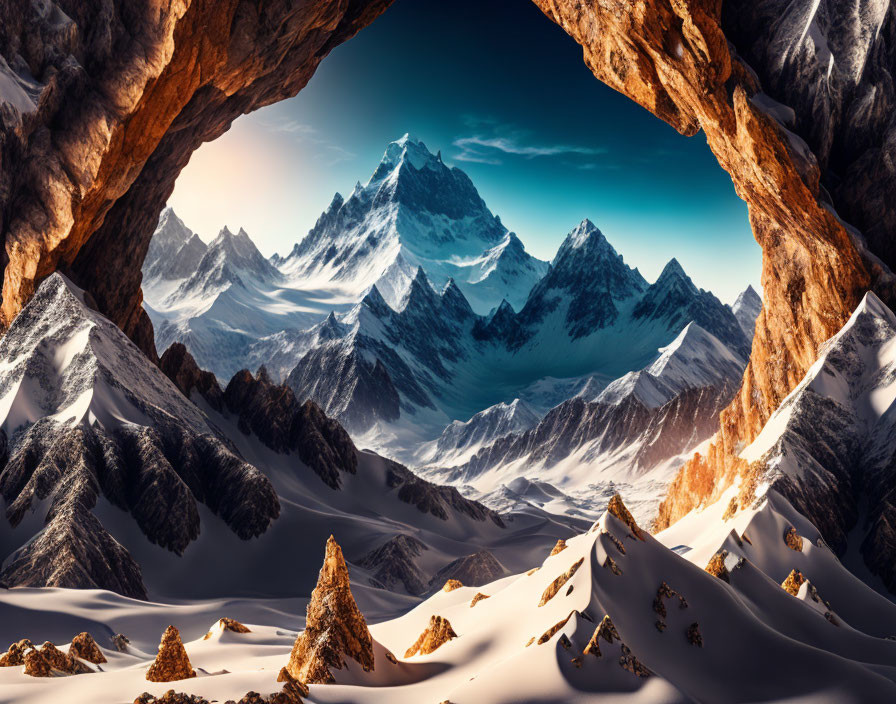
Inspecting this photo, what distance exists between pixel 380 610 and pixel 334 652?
41.4 metres

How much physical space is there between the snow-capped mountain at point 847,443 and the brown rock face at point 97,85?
148ft

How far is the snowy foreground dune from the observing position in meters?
23.5

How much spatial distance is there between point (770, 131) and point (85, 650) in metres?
42.3

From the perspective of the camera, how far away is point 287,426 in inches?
4018

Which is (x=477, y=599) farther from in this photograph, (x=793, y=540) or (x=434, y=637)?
(x=793, y=540)

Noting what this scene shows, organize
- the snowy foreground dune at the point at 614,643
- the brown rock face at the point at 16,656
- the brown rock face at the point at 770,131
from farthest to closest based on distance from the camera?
the brown rock face at the point at 770,131
the brown rock face at the point at 16,656
the snowy foreground dune at the point at 614,643

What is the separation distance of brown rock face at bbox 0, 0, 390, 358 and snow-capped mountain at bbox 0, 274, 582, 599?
6.18 meters

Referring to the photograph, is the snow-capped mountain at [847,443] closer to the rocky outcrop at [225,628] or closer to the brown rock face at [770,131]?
the brown rock face at [770,131]

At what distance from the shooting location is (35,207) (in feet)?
206

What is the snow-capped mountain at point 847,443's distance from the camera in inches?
1651

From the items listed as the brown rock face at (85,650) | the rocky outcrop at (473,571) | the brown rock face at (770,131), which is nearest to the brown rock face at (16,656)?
the brown rock face at (85,650)

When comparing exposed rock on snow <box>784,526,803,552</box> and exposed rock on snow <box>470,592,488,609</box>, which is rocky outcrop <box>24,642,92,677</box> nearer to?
exposed rock on snow <box>470,592,488,609</box>

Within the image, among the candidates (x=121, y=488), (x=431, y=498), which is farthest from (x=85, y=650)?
(x=431, y=498)

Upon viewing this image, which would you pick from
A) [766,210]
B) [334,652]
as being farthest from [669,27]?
[334,652]
